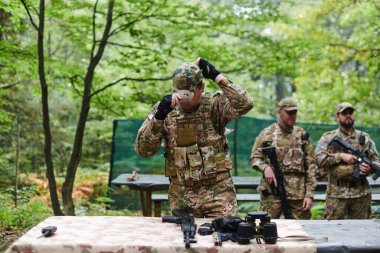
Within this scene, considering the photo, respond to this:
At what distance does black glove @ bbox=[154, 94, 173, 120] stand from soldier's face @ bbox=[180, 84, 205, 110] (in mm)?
227

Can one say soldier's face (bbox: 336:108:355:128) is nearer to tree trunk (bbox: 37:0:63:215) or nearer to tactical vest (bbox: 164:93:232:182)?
tactical vest (bbox: 164:93:232:182)

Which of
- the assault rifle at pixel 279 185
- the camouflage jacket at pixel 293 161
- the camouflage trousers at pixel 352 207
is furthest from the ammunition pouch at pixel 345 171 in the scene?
the assault rifle at pixel 279 185

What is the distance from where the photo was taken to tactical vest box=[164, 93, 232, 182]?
12.1 ft

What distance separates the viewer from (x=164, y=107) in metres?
3.39

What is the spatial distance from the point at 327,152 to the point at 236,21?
301cm

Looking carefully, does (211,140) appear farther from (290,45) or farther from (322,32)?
(322,32)

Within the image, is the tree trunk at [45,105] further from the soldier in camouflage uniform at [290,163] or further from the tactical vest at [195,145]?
the tactical vest at [195,145]

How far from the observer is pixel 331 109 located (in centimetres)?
1350

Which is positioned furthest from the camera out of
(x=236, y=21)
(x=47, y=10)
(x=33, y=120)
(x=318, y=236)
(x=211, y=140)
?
(x=33, y=120)

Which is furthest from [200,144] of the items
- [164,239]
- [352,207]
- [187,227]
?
[352,207]

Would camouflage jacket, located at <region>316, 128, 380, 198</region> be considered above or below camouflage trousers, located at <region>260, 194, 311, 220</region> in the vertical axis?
above

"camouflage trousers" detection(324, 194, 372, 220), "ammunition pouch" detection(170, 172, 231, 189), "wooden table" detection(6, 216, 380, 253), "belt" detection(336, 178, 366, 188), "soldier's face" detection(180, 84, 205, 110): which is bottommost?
"camouflage trousers" detection(324, 194, 372, 220)

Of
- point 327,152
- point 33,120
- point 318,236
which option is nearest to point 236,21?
point 327,152

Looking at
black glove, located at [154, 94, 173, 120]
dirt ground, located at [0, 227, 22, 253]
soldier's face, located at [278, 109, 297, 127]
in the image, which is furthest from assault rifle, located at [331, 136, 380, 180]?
dirt ground, located at [0, 227, 22, 253]
